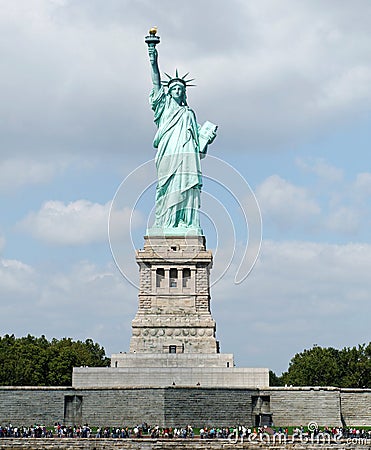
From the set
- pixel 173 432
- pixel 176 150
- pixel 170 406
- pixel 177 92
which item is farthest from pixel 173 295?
pixel 173 432

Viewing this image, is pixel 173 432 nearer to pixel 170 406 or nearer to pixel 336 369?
pixel 170 406

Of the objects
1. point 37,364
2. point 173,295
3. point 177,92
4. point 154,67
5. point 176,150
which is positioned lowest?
point 37,364

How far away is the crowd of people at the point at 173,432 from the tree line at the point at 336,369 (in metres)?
17.4

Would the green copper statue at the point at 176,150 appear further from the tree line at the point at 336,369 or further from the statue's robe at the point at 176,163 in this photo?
the tree line at the point at 336,369

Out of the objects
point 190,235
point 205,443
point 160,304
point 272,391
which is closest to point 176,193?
point 190,235

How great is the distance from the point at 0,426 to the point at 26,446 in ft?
14.3

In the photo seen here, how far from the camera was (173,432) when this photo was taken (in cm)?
4109

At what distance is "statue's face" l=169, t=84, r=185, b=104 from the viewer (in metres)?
54.2

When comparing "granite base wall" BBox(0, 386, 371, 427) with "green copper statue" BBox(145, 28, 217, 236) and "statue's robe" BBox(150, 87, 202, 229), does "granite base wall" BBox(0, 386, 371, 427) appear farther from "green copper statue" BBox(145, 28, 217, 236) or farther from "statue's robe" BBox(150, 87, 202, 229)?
"statue's robe" BBox(150, 87, 202, 229)

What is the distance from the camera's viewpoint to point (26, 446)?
39688mm

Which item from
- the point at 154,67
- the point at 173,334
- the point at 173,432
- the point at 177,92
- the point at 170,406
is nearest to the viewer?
the point at 173,432

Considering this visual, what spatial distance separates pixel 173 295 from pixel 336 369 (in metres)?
15.1

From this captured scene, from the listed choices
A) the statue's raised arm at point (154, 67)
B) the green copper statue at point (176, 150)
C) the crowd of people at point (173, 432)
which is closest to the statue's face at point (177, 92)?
the green copper statue at point (176, 150)

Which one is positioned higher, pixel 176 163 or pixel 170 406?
pixel 176 163
